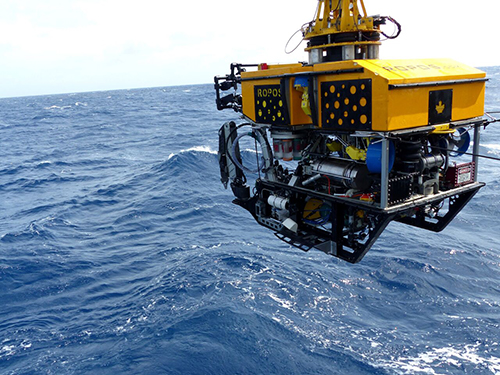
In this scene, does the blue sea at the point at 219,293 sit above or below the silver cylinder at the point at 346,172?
below

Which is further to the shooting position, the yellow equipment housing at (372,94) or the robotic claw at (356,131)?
the robotic claw at (356,131)

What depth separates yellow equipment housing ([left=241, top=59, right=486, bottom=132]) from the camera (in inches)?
336

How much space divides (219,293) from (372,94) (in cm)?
1052

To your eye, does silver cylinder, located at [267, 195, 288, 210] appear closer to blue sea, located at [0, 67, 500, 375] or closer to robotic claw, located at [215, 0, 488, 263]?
robotic claw, located at [215, 0, 488, 263]

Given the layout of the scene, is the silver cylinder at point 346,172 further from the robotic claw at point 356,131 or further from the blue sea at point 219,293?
the blue sea at point 219,293

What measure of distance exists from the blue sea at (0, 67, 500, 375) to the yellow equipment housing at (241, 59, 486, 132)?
25.0ft

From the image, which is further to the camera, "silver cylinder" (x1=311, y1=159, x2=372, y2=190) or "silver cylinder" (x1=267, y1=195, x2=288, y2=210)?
"silver cylinder" (x1=267, y1=195, x2=288, y2=210)

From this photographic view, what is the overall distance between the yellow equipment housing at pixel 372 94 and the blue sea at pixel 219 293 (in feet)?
25.0

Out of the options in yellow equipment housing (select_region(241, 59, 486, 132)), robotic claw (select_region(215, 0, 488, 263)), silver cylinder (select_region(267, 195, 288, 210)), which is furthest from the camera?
silver cylinder (select_region(267, 195, 288, 210))

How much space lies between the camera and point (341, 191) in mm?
10883

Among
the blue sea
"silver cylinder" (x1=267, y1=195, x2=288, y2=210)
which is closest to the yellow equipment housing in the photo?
"silver cylinder" (x1=267, y1=195, x2=288, y2=210)

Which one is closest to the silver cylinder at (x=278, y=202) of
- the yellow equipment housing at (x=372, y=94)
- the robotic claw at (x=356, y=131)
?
the robotic claw at (x=356, y=131)

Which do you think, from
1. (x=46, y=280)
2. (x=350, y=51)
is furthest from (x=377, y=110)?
(x=46, y=280)

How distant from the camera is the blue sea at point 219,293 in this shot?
13.4 metres
